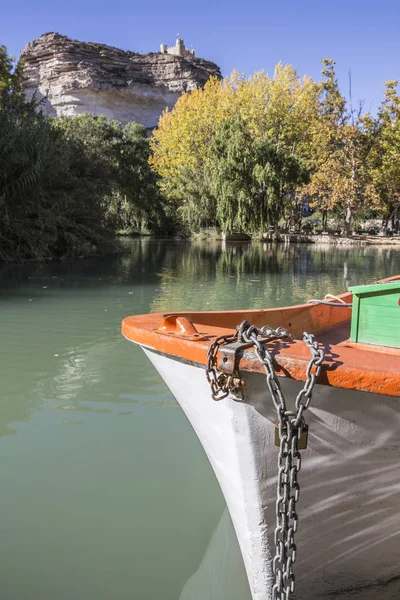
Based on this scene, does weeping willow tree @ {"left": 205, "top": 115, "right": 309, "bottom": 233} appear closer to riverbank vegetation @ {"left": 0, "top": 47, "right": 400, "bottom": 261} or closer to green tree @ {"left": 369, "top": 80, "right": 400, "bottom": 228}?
riverbank vegetation @ {"left": 0, "top": 47, "right": 400, "bottom": 261}

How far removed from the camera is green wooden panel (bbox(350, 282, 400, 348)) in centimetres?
254

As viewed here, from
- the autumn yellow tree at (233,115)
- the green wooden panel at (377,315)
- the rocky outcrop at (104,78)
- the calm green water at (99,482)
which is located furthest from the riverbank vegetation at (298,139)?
the green wooden panel at (377,315)

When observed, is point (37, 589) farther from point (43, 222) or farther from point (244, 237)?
point (244, 237)

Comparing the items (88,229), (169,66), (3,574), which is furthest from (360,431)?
(169,66)

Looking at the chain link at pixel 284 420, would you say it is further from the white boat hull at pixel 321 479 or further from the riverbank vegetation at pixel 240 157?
the riverbank vegetation at pixel 240 157

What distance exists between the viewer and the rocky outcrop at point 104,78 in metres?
53.9

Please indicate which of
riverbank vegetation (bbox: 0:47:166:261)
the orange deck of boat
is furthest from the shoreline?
the orange deck of boat

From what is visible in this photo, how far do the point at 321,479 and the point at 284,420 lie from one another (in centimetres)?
44

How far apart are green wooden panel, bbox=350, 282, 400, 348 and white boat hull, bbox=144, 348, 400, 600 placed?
675 mm

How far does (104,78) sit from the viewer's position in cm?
5412

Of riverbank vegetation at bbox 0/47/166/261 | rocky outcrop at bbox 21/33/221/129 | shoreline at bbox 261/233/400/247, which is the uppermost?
rocky outcrop at bbox 21/33/221/129

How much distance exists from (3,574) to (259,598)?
1.13 m

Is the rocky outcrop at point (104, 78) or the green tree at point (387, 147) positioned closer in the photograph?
the green tree at point (387, 147)

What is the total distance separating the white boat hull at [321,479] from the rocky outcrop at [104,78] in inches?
2172
